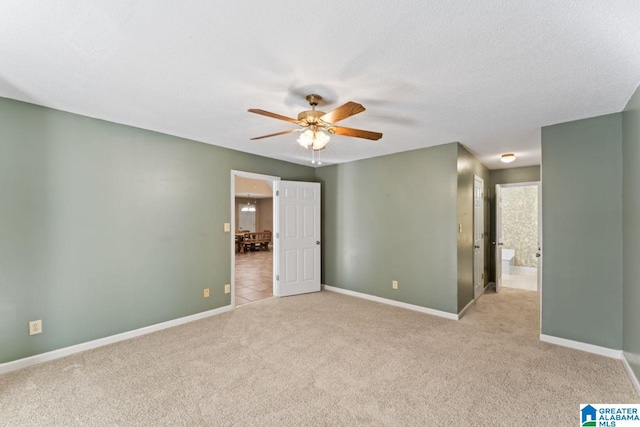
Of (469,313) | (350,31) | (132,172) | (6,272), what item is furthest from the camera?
(469,313)

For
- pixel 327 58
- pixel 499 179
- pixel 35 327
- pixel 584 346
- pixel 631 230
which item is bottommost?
pixel 584 346

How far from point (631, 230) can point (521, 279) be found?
14.1 ft

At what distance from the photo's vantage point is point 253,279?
604 cm

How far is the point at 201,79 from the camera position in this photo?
2.11 meters

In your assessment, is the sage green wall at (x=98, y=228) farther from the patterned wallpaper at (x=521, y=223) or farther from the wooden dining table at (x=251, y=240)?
the patterned wallpaper at (x=521, y=223)

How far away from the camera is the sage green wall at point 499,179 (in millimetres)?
5105

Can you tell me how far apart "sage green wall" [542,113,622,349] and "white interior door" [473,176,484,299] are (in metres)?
1.41

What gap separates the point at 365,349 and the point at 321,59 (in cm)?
268

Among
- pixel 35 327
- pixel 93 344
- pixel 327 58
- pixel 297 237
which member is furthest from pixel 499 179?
pixel 35 327

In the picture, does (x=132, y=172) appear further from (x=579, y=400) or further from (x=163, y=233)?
(x=579, y=400)

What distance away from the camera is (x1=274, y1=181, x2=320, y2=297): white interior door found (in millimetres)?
4738

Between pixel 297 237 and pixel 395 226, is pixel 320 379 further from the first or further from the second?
pixel 297 237

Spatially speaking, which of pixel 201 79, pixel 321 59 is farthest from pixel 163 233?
pixel 321 59

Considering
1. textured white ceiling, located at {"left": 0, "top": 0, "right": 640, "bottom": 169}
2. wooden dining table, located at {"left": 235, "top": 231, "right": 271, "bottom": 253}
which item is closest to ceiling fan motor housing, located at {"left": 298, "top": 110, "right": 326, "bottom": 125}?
textured white ceiling, located at {"left": 0, "top": 0, "right": 640, "bottom": 169}
